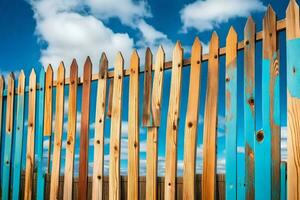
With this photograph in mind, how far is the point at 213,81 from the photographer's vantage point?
4.61 m

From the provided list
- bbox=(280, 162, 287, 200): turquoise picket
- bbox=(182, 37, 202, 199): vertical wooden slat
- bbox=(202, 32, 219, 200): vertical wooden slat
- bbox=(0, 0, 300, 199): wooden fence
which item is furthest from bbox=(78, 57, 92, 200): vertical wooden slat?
bbox=(280, 162, 287, 200): turquoise picket

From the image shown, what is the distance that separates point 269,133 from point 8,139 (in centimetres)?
389

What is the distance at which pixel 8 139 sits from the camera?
6754 mm

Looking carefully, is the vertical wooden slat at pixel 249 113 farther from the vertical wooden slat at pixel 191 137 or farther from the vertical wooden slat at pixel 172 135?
the vertical wooden slat at pixel 172 135

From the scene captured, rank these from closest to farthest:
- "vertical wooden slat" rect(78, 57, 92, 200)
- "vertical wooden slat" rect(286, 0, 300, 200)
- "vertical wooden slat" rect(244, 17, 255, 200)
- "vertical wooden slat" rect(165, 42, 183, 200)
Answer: "vertical wooden slat" rect(286, 0, 300, 200) → "vertical wooden slat" rect(244, 17, 255, 200) → "vertical wooden slat" rect(165, 42, 183, 200) → "vertical wooden slat" rect(78, 57, 92, 200)

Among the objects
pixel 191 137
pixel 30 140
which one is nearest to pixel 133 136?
pixel 191 137

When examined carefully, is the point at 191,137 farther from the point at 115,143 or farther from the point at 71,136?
the point at 71,136

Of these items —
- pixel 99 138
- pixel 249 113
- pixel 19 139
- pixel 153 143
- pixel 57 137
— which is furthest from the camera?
pixel 19 139

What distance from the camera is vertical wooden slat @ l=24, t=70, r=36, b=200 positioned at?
6293mm

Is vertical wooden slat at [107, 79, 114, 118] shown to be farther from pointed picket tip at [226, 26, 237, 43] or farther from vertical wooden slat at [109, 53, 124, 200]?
pointed picket tip at [226, 26, 237, 43]

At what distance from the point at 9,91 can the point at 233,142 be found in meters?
3.73

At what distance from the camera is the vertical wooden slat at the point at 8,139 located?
6.67 meters

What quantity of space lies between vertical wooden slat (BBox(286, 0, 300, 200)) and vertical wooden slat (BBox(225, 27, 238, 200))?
1.56 feet

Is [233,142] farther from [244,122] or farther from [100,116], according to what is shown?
[100,116]
